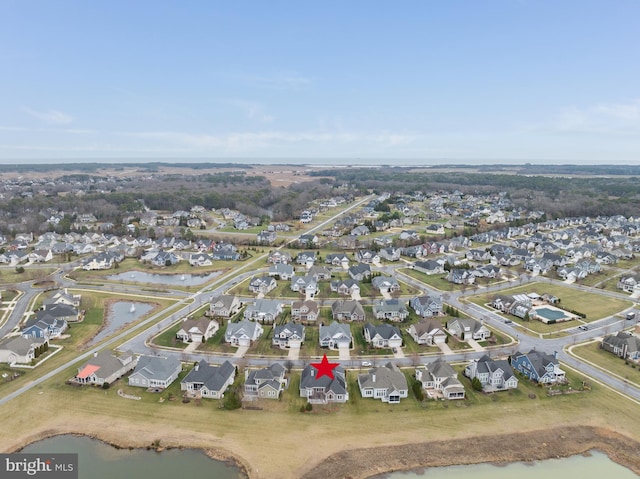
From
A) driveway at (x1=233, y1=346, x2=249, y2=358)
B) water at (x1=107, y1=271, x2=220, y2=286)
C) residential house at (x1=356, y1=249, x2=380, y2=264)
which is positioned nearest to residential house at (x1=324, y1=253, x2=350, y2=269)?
residential house at (x1=356, y1=249, x2=380, y2=264)

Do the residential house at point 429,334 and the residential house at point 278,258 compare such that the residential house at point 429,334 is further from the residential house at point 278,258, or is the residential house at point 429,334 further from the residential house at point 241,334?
the residential house at point 278,258

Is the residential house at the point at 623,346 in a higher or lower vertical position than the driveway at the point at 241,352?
higher

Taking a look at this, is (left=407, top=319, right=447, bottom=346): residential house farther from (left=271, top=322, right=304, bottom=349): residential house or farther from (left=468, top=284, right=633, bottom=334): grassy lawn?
(left=271, top=322, right=304, bottom=349): residential house

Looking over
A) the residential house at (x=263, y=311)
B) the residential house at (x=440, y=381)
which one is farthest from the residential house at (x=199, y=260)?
the residential house at (x=440, y=381)

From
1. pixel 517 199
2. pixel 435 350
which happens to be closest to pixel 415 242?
pixel 435 350

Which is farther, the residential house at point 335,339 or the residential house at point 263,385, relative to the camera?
the residential house at point 335,339

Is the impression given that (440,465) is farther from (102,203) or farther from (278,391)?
Result: (102,203)

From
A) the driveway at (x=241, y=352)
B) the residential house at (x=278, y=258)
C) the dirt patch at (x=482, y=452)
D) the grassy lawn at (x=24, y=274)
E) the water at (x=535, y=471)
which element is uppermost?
the residential house at (x=278, y=258)
